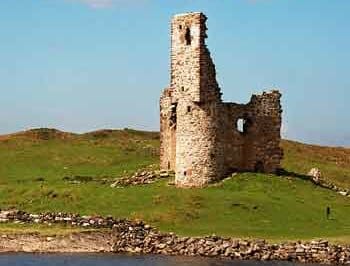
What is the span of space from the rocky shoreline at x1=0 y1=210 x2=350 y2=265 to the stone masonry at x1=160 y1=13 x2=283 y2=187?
8.32m

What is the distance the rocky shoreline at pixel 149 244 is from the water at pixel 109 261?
879 mm

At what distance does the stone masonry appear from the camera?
50.8 m

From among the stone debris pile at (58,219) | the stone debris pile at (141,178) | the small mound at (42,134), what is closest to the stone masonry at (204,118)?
the stone debris pile at (141,178)

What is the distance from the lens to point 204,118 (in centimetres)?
5081

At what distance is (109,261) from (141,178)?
15.4 meters

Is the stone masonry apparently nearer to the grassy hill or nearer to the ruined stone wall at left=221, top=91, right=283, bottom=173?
the ruined stone wall at left=221, top=91, right=283, bottom=173

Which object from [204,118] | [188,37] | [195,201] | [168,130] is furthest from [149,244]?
[168,130]

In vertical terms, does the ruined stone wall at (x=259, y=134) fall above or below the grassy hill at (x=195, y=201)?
above

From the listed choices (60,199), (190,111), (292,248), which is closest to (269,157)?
(190,111)

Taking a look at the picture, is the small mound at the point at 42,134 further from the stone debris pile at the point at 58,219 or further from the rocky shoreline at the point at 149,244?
the rocky shoreline at the point at 149,244

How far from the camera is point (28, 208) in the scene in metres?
47.0

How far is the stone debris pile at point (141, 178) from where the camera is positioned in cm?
5256

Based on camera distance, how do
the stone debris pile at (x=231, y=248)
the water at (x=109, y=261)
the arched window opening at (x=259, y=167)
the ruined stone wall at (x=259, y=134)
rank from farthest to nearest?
the arched window opening at (x=259, y=167) → the ruined stone wall at (x=259, y=134) → the stone debris pile at (x=231, y=248) → the water at (x=109, y=261)

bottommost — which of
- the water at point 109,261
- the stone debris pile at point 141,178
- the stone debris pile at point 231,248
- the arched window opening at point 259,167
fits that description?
the water at point 109,261
